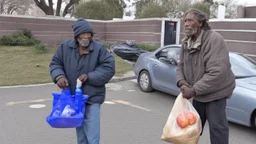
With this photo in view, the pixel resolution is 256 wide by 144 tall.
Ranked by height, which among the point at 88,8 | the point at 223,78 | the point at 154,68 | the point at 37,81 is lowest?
the point at 37,81

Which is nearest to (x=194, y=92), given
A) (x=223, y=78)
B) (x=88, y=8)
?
(x=223, y=78)

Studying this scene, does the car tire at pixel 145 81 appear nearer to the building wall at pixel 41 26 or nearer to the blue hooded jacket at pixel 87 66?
the blue hooded jacket at pixel 87 66

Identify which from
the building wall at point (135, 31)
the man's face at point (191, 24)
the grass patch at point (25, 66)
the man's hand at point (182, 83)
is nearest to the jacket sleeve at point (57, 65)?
the man's hand at point (182, 83)

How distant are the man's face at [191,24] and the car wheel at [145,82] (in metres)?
4.83

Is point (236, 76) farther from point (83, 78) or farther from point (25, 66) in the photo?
point (25, 66)

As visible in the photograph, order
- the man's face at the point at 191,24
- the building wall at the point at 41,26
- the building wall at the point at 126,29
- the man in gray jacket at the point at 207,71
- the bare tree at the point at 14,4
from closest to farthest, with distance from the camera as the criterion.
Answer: the man in gray jacket at the point at 207,71, the man's face at the point at 191,24, the building wall at the point at 126,29, the building wall at the point at 41,26, the bare tree at the point at 14,4

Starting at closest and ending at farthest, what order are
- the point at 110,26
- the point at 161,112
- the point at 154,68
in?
the point at 161,112, the point at 154,68, the point at 110,26

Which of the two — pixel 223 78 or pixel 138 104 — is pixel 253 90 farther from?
pixel 138 104

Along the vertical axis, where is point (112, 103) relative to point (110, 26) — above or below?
below

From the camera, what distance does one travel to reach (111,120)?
5.50 meters

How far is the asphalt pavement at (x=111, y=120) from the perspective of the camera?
455 cm

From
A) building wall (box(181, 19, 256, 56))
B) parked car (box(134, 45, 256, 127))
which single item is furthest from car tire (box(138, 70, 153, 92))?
building wall (box(181, 19, 256, 56))

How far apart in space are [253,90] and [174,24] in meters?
13.2

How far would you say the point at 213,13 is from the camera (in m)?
43.9
